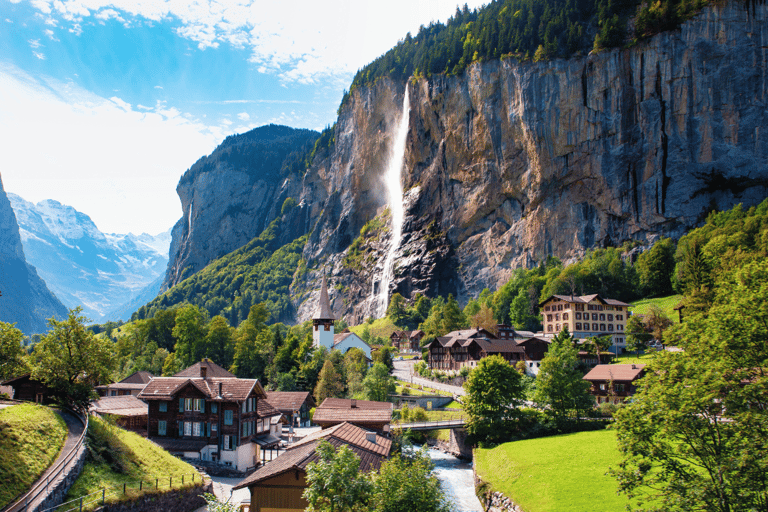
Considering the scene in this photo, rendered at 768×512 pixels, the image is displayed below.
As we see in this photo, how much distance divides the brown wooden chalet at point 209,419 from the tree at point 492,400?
1911 centimetres

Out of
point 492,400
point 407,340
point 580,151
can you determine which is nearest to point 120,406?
point 492,400

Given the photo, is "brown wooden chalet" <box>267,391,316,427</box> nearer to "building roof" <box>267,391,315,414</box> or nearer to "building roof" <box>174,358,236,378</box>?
"building roof" <box>267,391,315,414</box>

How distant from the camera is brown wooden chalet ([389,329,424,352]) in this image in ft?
388

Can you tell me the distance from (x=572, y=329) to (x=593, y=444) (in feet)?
160

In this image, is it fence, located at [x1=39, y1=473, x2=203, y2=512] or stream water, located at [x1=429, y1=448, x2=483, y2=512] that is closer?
fence, located at [x1=39, y1=473, x2=203, y2=512]

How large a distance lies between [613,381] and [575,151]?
71.5m

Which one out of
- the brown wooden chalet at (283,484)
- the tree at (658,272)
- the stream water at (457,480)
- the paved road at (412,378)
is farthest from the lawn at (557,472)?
the tree at (658,272)

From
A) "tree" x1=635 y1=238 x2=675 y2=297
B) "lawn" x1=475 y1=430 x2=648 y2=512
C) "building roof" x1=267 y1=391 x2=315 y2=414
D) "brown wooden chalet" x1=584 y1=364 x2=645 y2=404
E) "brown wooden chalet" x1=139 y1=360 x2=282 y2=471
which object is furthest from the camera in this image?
"tree" x1=635 y1=238 x2=675 y2=297

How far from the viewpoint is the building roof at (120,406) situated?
50.3 metres

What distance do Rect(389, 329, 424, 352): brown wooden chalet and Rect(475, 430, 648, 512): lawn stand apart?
6879 centimetres

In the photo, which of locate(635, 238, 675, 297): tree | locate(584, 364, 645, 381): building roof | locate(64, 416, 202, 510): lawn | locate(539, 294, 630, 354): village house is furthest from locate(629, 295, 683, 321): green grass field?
locate(64, 416, 202, 510): lawn

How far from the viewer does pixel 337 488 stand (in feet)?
59.7

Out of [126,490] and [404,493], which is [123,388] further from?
[404,493]

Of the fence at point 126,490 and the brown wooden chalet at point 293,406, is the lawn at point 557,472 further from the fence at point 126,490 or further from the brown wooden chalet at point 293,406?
the brown wooden chalet at point 293,406
